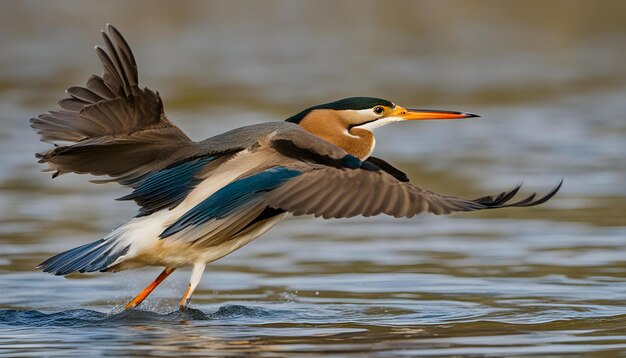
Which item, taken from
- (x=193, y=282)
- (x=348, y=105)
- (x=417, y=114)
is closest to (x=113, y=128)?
(x=193, y=282)

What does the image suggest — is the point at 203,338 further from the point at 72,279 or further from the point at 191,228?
the point at 72,279

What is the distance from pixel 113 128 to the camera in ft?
28.0

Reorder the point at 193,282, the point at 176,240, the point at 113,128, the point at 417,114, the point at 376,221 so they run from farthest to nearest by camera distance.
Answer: the point at 376,221 < the point at 417,114 < the point at 193,282 < the point at 113,128 < the point at 176,240

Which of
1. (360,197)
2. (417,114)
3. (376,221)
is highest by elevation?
(417,114)

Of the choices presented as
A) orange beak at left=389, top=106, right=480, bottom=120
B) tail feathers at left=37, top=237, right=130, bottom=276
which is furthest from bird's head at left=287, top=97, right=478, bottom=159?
tail feathers at left=37, top=237, right=130, bottom=276

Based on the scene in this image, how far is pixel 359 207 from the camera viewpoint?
753cm

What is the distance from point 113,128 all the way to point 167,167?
0.38m

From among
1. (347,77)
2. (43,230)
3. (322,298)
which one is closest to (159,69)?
(347,77)

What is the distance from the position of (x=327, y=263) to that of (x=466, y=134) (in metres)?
7.02

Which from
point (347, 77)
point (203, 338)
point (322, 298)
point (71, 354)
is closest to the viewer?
point (71, 354)

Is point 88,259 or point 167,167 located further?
A: point 167,167

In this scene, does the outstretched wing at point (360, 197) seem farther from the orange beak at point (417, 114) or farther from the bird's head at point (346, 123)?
the orange beak at point (417, 114)

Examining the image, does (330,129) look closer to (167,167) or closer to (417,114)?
(417,114)

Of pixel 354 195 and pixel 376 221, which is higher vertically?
pixel 376 221
